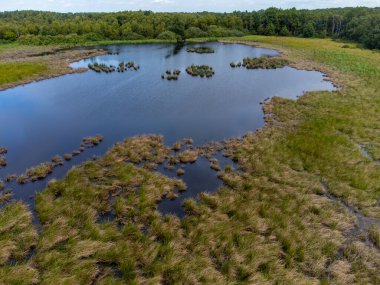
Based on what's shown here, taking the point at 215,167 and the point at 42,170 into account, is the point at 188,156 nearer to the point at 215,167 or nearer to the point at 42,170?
the point at 215,167

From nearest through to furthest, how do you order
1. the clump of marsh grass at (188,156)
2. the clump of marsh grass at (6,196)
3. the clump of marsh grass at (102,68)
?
the clump of marsh grass at (6,196) < the clump of marsh grass at (188,156) < the clump of marsh grass at (102,68)

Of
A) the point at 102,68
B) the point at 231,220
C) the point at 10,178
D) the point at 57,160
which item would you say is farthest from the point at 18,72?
the point at 231,220

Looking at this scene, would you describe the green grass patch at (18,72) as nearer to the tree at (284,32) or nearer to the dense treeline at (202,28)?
the dense treeline at (202,28)

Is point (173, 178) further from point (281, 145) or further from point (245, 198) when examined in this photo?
point (281, 145)

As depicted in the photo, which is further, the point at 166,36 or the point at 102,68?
the point at 166,36

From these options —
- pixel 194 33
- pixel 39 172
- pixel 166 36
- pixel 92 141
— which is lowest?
pixel 39 172

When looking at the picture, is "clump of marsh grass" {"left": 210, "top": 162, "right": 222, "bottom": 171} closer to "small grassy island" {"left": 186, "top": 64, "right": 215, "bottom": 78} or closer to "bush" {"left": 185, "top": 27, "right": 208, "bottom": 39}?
"small grassy island" {"left": 186, "top": 64, "right": 215, "bottom": 78}

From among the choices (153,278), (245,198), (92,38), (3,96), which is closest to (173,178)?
(245,198)

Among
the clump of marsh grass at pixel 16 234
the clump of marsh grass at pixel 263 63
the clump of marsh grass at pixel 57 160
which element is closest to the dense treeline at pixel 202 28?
the clump of marsh grass at pixel 263 63
